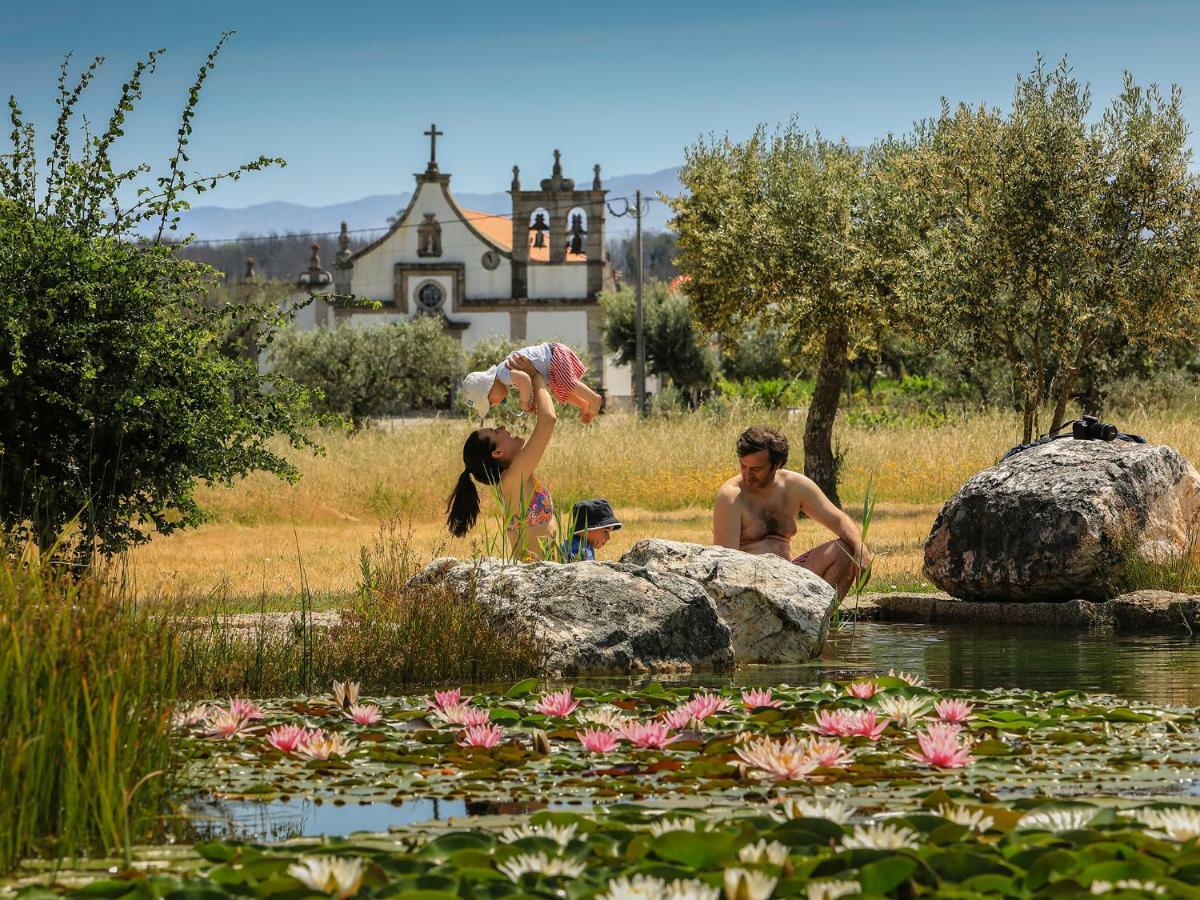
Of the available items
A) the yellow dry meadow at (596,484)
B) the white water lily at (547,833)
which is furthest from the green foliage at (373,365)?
the white water lily at (547,833)

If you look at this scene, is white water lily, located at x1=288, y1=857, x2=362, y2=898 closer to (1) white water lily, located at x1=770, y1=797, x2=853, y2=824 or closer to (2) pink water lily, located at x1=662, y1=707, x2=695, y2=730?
(1) white water lily, located at x1=770, y1=797, x2=853, y2=824

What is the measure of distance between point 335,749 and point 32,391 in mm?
6006

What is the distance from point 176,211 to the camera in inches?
422

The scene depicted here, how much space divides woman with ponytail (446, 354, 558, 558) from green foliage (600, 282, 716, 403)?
163 feet

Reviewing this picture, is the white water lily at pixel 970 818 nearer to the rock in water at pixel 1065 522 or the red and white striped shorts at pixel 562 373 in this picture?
the red and white striped shorts at pixel 562 373

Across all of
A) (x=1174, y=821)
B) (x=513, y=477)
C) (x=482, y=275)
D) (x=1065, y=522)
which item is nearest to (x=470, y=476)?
(x=513, y=477)

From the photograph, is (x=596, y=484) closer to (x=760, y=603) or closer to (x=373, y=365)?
(x=760, y=603)

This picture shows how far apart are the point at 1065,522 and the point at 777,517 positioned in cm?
212

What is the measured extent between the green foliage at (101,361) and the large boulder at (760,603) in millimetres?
3615

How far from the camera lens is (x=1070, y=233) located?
16844 mm

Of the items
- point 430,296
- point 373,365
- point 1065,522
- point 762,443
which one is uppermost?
point 430,296

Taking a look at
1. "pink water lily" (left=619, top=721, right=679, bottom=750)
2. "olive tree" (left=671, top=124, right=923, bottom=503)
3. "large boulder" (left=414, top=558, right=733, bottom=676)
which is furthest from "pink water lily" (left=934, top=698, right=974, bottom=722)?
"olive tree" (left=671, top=124, right=923, bottom=503)

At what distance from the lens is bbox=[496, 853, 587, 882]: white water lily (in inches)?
134

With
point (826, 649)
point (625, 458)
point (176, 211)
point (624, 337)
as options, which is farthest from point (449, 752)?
point (624, 337)
